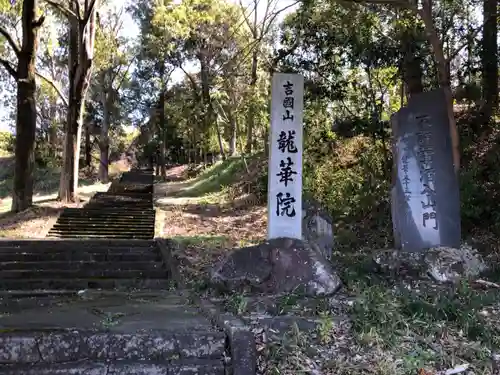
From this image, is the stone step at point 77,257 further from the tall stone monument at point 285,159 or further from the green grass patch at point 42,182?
the green grass patch at point 42,182

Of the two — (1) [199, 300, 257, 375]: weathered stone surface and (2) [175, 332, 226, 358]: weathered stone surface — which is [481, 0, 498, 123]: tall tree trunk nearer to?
(1) [199, 300, 257, 375]: weathered stone surface

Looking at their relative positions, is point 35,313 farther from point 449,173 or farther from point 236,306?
point 449,173

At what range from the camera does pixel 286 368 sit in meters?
4.26

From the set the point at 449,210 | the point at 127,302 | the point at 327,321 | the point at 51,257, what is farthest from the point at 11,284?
the point at 449,210

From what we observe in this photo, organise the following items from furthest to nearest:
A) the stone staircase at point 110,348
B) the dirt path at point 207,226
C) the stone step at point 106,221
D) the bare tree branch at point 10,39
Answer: the stone step at point 106,221 → the bare tree branch at point 10,39 → the dirt path at point 207,226 → the stone staircase at point 110,348

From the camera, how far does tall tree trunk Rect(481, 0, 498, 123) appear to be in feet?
38.6

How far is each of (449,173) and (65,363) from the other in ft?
19.8

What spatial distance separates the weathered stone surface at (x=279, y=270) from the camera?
657 cm

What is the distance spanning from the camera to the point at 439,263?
23.0 ft

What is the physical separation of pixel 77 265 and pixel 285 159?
Answer: 4.45 metres

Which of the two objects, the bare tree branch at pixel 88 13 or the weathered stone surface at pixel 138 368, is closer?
the weathered stone surface at pixel 138 368

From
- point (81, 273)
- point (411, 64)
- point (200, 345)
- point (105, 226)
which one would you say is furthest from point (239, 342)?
point (105, 226)

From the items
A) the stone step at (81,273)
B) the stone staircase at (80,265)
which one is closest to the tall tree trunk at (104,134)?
the stone staircase at (80,265)

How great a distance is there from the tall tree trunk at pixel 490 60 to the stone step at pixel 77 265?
8.98m
